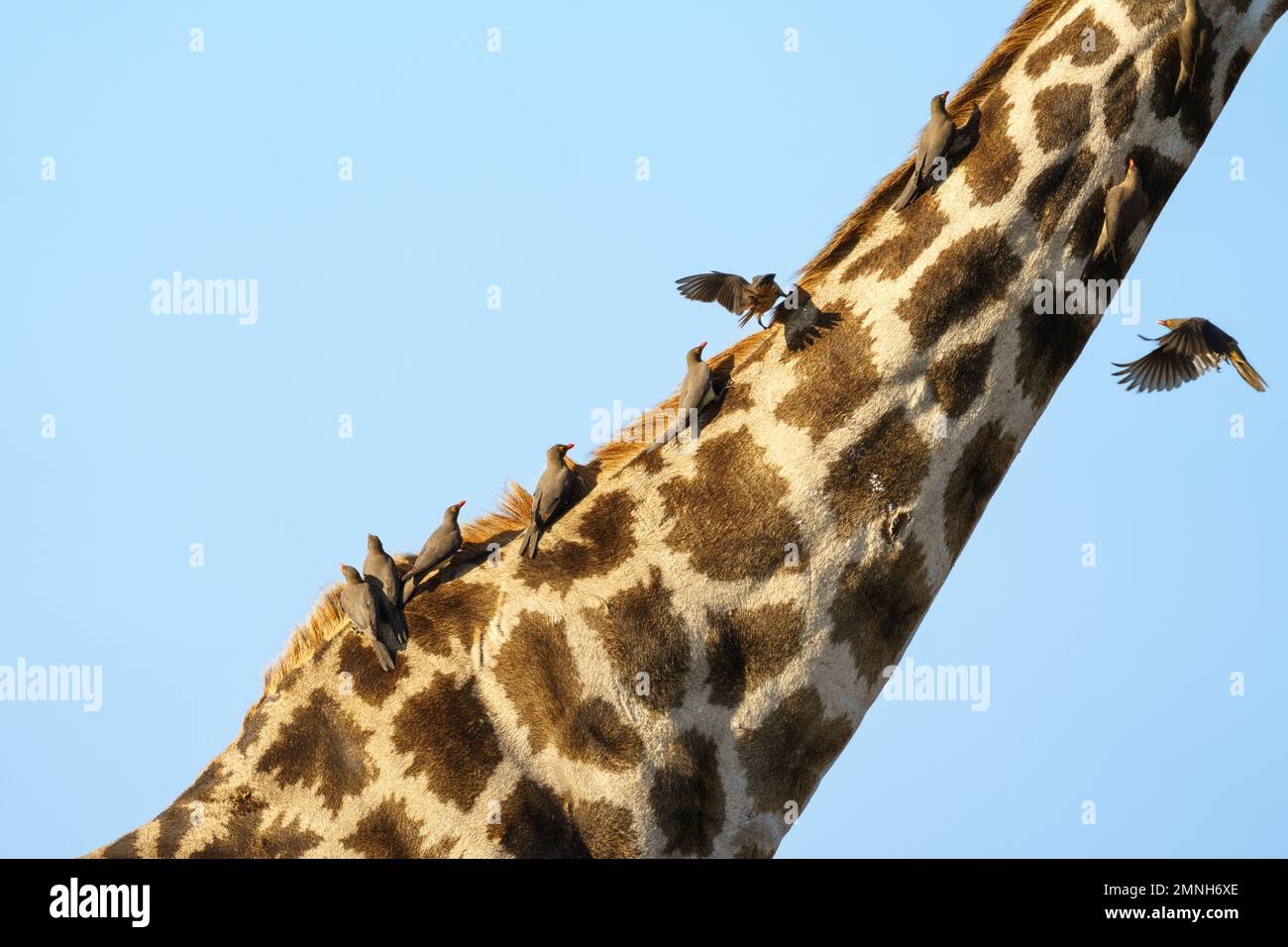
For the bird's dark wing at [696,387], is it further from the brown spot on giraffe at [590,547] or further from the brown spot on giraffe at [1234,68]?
the brown spot on giraffe at [1234,68]

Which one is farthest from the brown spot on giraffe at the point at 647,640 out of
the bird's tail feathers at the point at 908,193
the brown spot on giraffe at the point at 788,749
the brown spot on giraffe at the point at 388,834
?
the bird's tail feathers at the point at 908,193

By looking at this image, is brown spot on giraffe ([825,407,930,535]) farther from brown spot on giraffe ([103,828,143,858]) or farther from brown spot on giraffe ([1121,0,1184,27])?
brown spot on giraffe ([103,828,143,858])

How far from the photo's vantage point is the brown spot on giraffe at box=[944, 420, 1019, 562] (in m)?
13.6

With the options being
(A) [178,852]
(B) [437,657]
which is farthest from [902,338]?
(A) [178,852]

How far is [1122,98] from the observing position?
13.6 m

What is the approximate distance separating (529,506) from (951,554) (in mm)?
3019

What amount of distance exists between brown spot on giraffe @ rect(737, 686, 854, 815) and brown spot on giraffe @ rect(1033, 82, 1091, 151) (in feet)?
13.5

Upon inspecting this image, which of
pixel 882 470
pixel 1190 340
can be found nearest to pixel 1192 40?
pixel 1190 340

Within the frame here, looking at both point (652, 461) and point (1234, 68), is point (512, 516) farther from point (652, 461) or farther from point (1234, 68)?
point (1234, 68)

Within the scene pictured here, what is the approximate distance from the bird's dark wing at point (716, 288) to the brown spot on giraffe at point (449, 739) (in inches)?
128

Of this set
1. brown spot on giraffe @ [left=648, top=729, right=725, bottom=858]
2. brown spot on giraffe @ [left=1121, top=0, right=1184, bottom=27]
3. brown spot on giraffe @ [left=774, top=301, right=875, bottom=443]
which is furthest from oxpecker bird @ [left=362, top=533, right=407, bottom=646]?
brown spot on giraffe @ [left=1121, top=0, right=1184, bottom=27]

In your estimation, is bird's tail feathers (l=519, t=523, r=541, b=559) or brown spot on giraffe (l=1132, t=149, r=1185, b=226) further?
bird's tail feathers (l=519, t=523, r=541, b=559)

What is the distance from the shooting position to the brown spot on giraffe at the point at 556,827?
1304 centimetres
